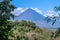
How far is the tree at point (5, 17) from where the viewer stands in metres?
30.8

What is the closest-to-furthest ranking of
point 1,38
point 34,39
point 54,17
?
point 54,17
point 1,38
point 34,39

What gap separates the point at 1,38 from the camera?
30797 millimetres

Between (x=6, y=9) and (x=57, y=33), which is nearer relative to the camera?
(x=57, y=33)

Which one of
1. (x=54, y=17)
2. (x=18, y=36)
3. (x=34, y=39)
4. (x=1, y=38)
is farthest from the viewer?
(x=34, y=39)

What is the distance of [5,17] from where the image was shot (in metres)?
30.9

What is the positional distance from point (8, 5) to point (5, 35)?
10.8 ft

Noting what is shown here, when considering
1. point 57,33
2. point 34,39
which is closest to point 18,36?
point 34,39

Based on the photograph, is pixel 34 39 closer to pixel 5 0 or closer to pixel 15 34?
pixel 15 34

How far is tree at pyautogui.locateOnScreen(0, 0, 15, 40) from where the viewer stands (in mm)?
30797

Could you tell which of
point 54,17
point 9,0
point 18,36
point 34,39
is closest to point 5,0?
point 9,0

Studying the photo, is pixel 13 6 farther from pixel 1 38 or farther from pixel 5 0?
pixel 1 38

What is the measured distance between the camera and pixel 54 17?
25.1 m

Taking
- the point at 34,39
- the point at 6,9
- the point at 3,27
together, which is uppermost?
the point at 6,9

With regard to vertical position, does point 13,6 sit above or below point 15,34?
above
